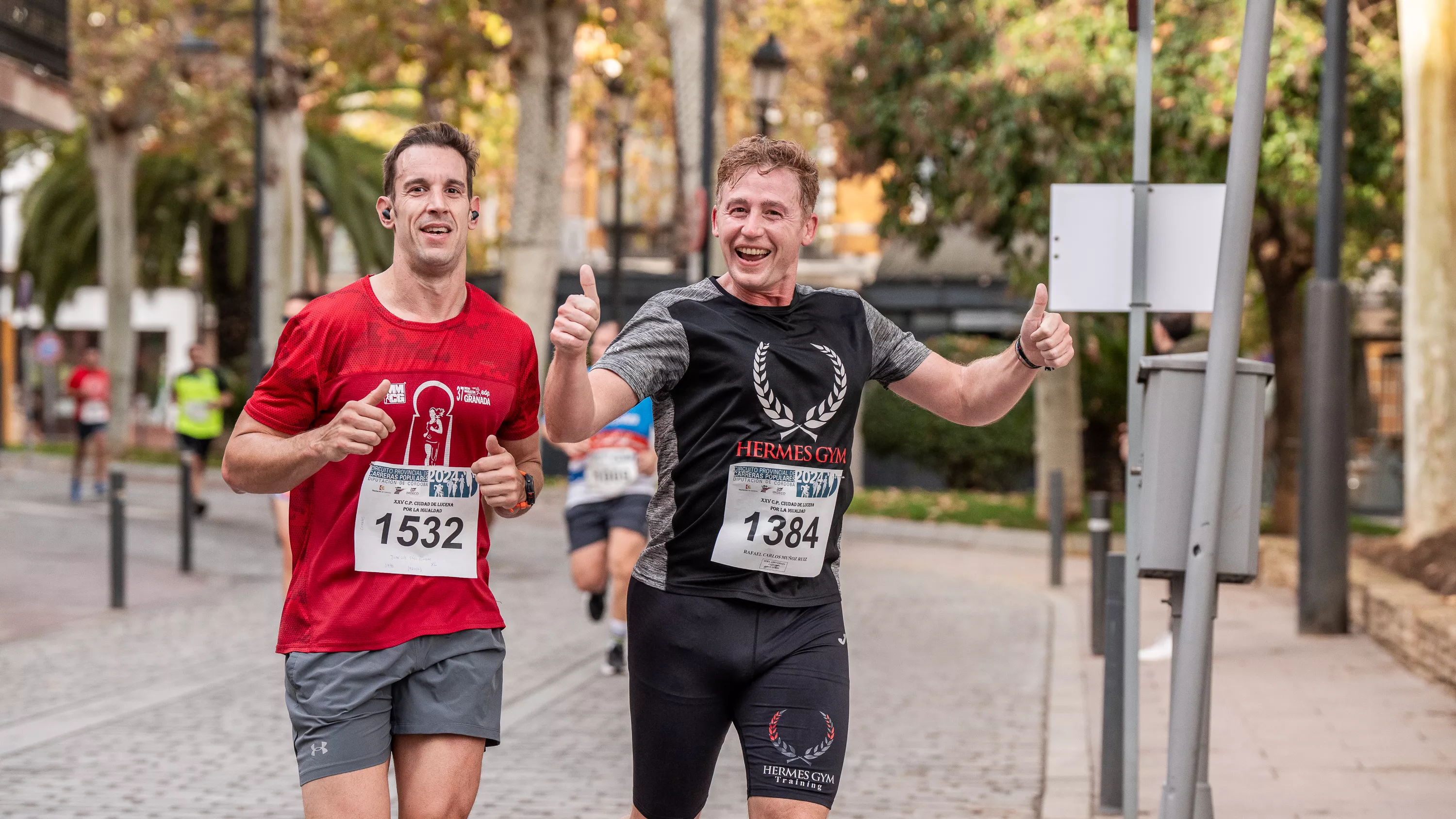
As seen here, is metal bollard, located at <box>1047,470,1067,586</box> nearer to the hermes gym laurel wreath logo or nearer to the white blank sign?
the white blank sign

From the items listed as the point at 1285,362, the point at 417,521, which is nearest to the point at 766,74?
the point at 1285,362

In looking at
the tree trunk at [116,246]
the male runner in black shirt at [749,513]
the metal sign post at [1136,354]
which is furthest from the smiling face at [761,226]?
the tree trunk at [116,246]

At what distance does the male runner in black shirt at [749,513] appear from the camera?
4.06 metres

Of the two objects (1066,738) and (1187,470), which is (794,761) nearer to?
(1187,470)

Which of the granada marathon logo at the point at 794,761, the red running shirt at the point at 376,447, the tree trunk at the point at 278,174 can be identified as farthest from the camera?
the tree trunk at the point at 278,174

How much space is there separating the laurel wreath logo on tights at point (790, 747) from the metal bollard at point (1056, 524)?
11.1m

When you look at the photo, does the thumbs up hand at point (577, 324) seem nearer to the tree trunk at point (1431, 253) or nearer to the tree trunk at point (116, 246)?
the tree trunk at point (1431, 253)

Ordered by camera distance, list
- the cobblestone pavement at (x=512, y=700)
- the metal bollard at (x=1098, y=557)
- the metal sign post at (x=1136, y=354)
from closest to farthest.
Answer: the metal sign post at (x=1136, y=354), the cobblestone pavement at (x=512, y=700), the metal bollard at (x=1098, y=557)

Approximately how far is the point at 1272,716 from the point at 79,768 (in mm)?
5501

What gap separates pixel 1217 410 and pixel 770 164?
5.29 feet

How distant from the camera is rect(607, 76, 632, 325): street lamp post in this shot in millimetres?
26703

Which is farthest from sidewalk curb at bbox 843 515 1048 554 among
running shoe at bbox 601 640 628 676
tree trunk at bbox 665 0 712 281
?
running shoe at bbox 601 640 628 676

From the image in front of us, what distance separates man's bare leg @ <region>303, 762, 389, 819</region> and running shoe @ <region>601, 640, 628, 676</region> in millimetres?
6314

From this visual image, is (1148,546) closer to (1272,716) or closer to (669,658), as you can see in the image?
(669,658)
